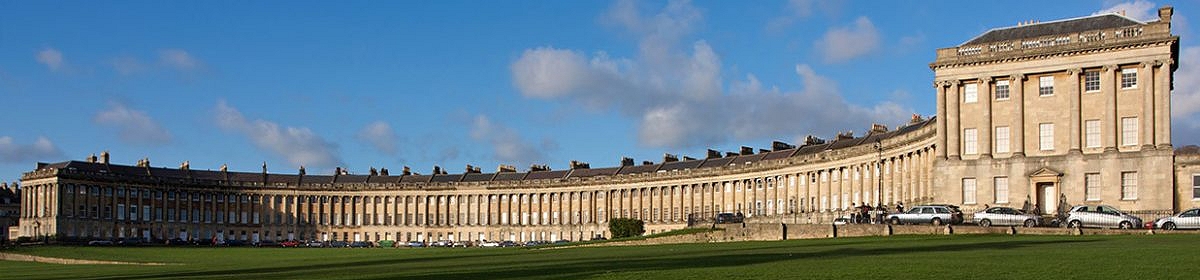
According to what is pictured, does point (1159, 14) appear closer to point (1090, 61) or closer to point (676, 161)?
point (1090, 61)

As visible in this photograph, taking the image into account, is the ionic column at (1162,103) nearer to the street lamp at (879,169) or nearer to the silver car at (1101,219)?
the silver car at (1101,219)

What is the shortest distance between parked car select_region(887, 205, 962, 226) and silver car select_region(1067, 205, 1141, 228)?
15.7ft

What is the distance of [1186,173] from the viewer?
209ft

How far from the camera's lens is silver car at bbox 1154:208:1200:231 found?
172 ft

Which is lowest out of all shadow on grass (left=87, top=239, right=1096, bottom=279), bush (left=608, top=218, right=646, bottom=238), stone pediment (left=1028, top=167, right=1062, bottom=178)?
bush (left=608, top=218, right=646, bottom=238)

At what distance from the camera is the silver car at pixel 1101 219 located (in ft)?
178

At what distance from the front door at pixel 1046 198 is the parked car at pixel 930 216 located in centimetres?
714

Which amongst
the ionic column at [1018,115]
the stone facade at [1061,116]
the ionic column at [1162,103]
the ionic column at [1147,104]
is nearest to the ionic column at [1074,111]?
the stone facade at [1061,116]

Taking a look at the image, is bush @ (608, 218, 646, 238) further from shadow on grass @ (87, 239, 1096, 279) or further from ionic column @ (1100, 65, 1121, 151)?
shadow on grass @ (87, 239, 1096, 279)

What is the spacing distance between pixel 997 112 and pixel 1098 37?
590 cm

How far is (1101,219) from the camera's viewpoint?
54.9m

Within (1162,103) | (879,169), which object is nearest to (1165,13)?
(1162,103)

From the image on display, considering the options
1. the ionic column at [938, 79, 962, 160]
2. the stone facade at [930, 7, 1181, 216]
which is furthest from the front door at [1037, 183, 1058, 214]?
the ionic column at [938, 79, 962, 160]

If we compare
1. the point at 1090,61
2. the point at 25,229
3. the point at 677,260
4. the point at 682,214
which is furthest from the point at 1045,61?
the point at 25,229
